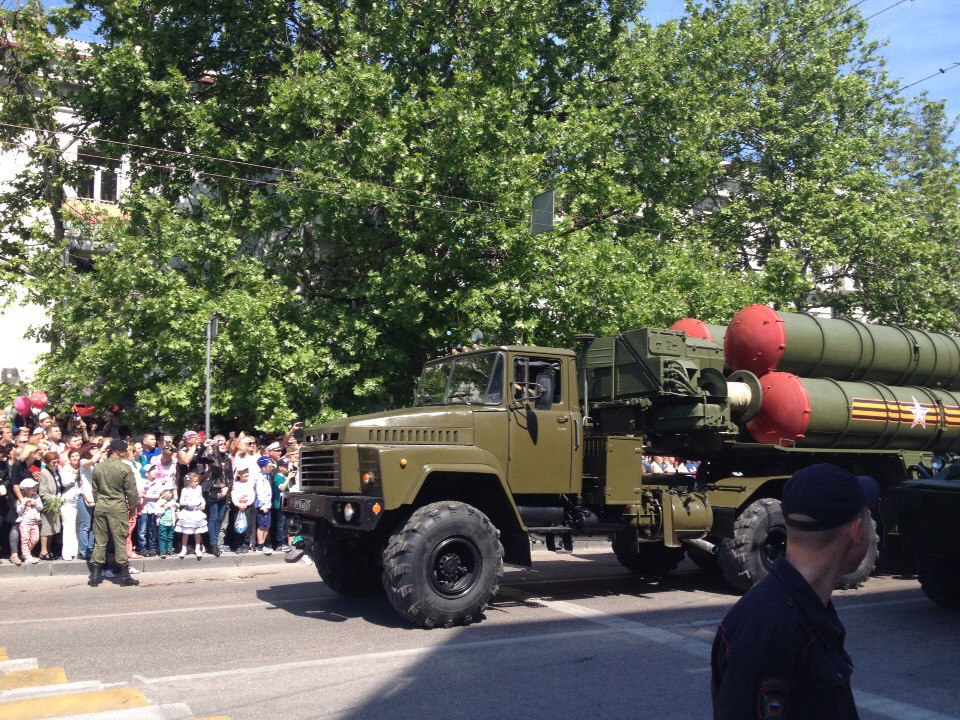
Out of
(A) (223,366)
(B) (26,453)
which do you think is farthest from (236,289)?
(B) (26,453)

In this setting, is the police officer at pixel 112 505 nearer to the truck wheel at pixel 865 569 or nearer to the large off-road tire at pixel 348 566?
the large off-road tire at pixel 348 566

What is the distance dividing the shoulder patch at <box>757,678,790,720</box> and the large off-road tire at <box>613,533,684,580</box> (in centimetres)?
999

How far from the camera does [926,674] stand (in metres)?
7.14

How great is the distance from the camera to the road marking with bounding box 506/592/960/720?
20.1 feet

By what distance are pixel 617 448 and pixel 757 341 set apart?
2.51m

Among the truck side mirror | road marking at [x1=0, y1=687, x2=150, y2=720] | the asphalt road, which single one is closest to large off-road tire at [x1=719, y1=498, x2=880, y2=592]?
the asphalt road

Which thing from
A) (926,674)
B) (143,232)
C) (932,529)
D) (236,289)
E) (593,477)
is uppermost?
(143,232)

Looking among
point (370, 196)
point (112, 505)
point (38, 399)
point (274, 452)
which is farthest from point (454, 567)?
point (38, 399)

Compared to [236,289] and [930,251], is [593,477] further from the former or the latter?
[930,251]

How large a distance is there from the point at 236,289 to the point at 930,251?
19.0 m

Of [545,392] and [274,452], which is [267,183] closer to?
[274,452]

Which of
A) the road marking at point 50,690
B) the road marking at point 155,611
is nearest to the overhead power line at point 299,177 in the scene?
the road marking at point 155,611

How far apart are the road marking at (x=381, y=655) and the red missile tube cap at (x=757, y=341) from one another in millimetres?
4355

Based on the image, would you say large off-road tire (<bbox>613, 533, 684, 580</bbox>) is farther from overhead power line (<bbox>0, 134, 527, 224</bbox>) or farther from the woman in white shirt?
the woman in white shirt
